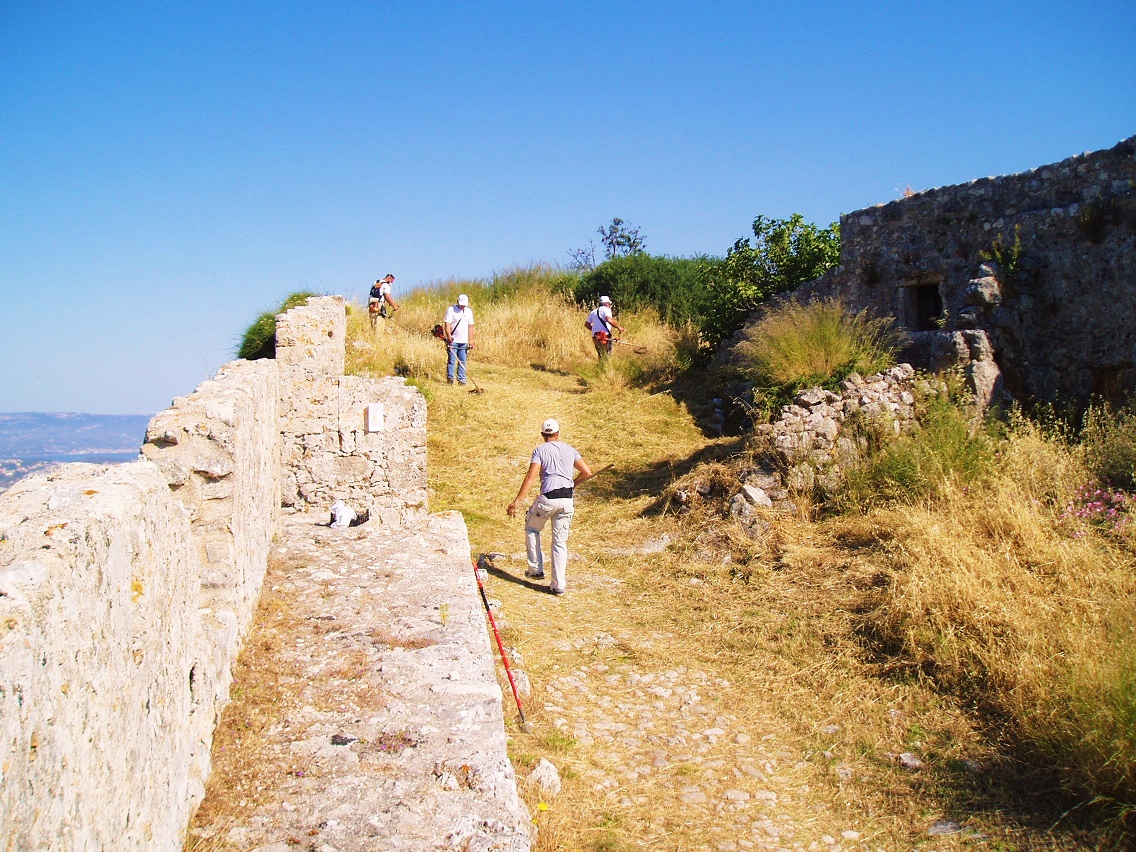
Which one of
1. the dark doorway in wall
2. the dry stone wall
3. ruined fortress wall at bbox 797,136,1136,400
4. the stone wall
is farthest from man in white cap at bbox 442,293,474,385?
ruined fortress wall at bbox 797,136,1136,400

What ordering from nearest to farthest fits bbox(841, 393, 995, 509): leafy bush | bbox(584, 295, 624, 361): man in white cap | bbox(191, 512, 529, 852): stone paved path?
1. bbox(191, 512, 529, 852): stone paved path
2. bbox(841, 393, 995, 509): leafy bush
3. bbox(584, 295, 624, 361): man in white cap

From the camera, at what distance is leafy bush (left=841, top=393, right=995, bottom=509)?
287 inches

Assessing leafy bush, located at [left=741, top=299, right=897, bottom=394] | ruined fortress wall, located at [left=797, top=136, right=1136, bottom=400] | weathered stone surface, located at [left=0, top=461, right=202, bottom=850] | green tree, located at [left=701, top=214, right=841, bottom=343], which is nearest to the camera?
weathered stone surface, located at [left=0, top=461, right=202, bottom=850]

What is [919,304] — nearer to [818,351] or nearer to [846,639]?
[818,351]

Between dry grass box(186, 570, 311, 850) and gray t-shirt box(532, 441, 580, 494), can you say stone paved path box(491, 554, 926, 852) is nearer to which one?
gray t-shirt box(532, 441, 580, 494)

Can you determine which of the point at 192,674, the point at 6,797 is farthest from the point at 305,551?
the point at 6,797

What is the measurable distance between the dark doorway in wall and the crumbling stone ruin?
8011 millimetres

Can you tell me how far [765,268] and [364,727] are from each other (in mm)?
12570

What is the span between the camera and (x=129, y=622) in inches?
78.2

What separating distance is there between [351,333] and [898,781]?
1352 cm

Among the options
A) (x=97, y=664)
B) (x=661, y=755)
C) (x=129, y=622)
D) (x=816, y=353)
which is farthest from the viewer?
(x=816, y=353)

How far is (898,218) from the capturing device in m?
10.7

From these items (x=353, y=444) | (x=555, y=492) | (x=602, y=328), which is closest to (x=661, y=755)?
(x=555, y=492)

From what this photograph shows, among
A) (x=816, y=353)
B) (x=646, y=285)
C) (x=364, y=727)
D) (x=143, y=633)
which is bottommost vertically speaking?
(x=364, y=727)
